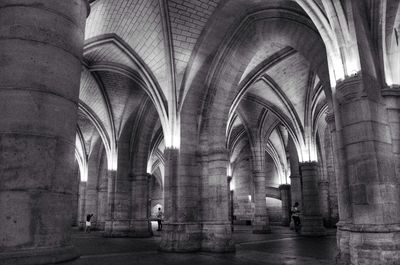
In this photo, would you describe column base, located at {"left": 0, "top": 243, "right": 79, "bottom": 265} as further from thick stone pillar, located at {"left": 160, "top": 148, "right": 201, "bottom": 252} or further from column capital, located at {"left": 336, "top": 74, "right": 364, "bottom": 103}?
thick stone pillar, located at {"left": 160, "top": 148, "right": 201, "bottom": 252}

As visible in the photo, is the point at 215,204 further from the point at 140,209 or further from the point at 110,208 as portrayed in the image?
the point at 110,208

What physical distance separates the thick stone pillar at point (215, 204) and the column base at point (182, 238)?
26cm

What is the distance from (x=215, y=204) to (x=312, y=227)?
7692 millimetres

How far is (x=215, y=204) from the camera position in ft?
38.8

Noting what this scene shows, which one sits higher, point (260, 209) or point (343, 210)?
point (343, 210)

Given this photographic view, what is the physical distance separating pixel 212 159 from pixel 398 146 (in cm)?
638

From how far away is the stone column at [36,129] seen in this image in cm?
297

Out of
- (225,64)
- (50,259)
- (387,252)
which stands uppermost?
(225,64)

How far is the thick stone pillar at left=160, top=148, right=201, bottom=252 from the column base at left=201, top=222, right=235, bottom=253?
0.29m

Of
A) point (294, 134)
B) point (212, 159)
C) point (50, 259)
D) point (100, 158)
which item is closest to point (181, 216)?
point (212, 159)

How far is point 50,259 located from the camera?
3.04 m

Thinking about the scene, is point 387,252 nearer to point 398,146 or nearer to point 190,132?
point 398,146

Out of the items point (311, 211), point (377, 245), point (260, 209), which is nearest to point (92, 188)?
point (260, 209)

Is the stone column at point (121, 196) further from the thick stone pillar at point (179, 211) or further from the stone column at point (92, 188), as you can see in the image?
the stone column at point (92, 188)
